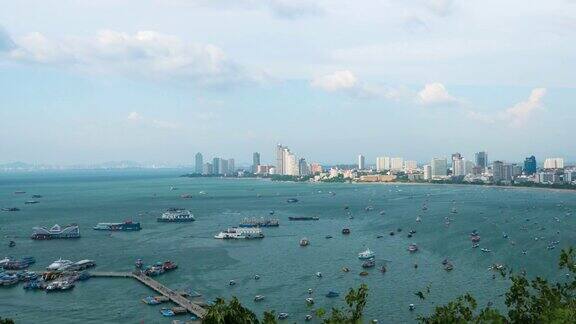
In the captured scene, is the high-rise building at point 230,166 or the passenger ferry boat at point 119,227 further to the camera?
the high-rise building at point 230,166

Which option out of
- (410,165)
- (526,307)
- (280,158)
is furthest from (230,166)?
(526,307)

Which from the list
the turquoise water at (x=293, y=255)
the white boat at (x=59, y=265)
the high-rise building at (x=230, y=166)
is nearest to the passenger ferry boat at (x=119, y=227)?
the turquoise water at (x=293, y=255)

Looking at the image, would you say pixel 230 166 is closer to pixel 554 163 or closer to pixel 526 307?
pixel 554 163

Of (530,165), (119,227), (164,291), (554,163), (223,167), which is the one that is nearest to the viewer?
(164,291)

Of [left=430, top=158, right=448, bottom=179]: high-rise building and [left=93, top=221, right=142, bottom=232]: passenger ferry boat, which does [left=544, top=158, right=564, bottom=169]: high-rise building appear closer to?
[left=430, top=158, right=448, bottom=179]: high-rise building

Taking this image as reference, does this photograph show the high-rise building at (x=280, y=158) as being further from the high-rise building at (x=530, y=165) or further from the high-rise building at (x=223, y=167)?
the high-rise building at (x=530, y=165)

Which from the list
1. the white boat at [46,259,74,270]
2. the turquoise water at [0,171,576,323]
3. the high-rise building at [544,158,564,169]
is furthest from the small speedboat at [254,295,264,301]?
the high-rise building at [544,158,564,169]
